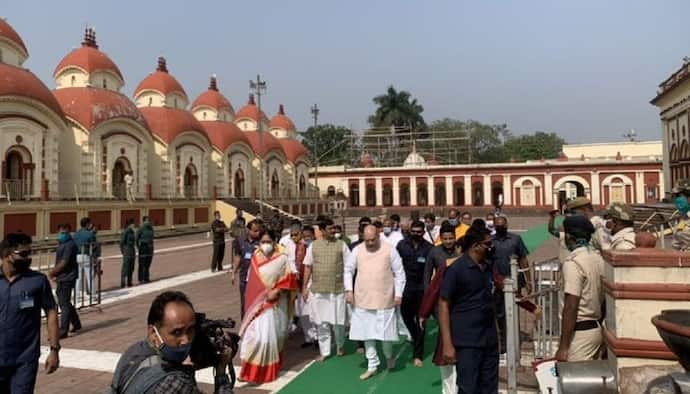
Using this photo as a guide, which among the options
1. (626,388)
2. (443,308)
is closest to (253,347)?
(443,308)

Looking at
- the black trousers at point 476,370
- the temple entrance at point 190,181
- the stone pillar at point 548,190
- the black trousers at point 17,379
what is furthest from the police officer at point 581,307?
the stone pillar at point 548,190

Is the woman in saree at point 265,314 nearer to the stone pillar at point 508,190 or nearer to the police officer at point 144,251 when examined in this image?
the police officer at point 144,251

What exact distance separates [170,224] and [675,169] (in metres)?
29.2

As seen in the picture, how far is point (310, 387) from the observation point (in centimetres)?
483

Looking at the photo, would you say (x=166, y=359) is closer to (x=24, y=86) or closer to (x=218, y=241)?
(x=218, y=241)

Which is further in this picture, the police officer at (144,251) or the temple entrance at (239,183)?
the temple entrance at (239,183)

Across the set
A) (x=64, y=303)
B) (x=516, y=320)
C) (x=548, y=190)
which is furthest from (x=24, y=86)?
(x=548, y=190)

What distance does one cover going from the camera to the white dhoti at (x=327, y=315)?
570cm

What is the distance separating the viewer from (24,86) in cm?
2084

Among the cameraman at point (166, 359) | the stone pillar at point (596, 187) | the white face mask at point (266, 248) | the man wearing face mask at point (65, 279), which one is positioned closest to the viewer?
the cameraman at point (166, 359)

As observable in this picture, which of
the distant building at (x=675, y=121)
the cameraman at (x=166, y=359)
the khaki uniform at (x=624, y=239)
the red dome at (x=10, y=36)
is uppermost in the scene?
the red dome at (x=10, y=36)

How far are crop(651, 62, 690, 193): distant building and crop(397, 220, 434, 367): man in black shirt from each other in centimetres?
2628

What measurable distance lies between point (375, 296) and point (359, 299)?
0.19 metres

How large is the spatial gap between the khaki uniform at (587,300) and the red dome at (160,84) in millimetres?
31949
